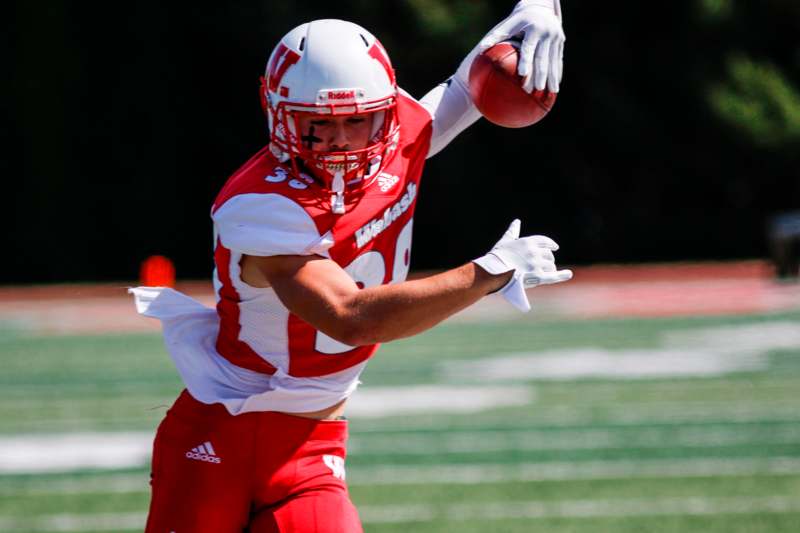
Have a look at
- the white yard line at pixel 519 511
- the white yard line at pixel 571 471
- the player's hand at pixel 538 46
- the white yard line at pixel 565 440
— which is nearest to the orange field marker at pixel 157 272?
the white yard line at pixel 565 440

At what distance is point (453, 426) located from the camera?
699 centimetres

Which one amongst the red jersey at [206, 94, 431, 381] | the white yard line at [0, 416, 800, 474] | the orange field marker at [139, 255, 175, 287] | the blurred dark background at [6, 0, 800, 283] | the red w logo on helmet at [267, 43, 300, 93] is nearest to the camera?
the red jersey at [206, 94, 431, 381]

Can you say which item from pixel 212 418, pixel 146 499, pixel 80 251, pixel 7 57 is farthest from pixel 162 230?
pixel 212 418

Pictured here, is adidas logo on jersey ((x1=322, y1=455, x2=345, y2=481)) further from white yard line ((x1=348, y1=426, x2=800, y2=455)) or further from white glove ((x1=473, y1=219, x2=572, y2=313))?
white yard line ((x1=348, y1=426, x2=800, y2=455))

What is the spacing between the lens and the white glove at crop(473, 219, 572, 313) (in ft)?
8.70

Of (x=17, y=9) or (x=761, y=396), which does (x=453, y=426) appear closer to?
(x=761, y=396)

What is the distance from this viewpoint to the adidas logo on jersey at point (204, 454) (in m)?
2.94

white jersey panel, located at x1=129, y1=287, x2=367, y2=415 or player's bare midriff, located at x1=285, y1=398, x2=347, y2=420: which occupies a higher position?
white jersey panel, located at x1=129, y1=287, x2=367, y2=415

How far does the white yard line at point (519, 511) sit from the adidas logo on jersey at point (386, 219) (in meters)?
2.48

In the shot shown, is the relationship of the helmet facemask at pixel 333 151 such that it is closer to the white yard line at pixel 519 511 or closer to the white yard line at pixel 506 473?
the white yard line at pixel 519 511

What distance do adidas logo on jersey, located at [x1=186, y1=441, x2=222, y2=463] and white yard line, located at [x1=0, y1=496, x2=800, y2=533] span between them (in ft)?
7.85

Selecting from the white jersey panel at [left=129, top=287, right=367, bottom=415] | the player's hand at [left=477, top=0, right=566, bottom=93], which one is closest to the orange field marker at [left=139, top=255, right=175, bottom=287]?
the white jersey panel at [left=129, top=287, right=367, bottom=415]

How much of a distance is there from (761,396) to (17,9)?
1167 centimetres

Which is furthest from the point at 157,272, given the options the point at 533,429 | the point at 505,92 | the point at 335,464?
the point at 335,464
